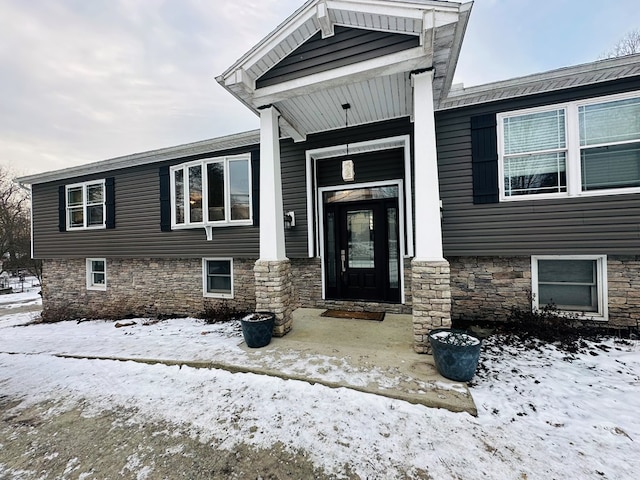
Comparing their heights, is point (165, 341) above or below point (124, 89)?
below

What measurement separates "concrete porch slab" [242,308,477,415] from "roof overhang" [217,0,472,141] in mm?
3717

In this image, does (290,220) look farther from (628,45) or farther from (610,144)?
(628,45)

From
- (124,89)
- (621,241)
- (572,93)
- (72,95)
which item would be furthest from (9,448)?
(72,95)

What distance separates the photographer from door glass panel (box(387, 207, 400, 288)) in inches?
210

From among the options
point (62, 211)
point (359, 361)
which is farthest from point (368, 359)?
point (62, 211)

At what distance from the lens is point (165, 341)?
439cm

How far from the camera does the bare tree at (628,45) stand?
9.44 m

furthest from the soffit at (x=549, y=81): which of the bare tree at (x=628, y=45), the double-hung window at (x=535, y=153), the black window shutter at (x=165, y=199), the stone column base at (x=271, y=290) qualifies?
the bare tree at (x=628, y=45)

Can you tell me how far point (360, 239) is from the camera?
5676mm

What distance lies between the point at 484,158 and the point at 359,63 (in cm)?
265

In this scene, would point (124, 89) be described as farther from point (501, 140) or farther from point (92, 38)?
point (501, 140)

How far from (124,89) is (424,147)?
11.9m

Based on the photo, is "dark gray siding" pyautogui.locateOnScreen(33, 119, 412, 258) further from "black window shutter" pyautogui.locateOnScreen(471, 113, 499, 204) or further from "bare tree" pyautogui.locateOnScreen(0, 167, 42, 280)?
"bare tree" pyautogui.locateOnScreen(0, 167, 42, 280)

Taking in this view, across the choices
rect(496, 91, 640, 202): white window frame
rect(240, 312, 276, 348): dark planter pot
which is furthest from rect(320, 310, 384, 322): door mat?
rect(496, 91, 640, 202): white window frame
